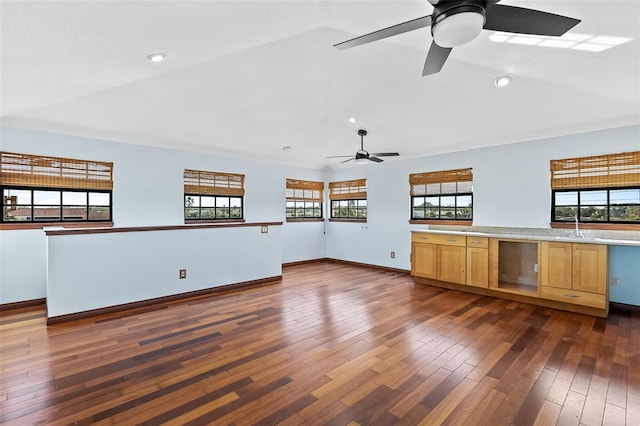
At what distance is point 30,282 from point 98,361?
2.65 m

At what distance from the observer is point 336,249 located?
800cm

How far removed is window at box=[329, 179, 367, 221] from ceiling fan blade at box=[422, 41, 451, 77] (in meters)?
4.78

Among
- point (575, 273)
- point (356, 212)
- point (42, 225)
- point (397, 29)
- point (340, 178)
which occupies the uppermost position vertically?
point (397, 29)

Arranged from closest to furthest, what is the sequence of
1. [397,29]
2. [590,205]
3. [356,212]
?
[397,29] → [590,205] → [356,212]

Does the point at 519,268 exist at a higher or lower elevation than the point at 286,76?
lower

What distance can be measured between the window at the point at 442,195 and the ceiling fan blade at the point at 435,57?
3.50 meters

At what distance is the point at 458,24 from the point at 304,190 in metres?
6.17

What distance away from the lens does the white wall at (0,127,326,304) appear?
4242mm

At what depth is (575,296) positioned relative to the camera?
13.1 feet

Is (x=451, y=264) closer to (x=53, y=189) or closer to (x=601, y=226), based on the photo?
(x=601, y=226)

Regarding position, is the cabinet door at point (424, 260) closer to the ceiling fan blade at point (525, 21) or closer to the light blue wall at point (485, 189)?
the light blue wall at point (485, 189)

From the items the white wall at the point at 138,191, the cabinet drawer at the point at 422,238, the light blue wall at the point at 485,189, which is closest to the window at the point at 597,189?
the light blue wall at the point at 485,189

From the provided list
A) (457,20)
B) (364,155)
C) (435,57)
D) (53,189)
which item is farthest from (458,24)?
(53,189)

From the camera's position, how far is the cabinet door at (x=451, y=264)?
16.4ft
